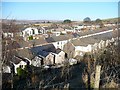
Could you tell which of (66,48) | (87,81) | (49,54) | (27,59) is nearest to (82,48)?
(66,48)

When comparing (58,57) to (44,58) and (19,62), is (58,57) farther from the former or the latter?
(19,62)

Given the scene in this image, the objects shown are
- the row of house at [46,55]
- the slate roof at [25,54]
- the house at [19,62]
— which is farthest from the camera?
the slate roof at [25,54]

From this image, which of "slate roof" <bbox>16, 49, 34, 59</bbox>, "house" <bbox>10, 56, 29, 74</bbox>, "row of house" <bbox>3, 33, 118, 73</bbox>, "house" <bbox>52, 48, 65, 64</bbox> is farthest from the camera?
"house" <bbox>52, 48, 65, 64</bbox>

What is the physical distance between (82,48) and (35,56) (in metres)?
4.23

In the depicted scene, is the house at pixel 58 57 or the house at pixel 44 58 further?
the house at pixel 58 57

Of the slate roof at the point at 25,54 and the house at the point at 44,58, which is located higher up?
the slate roof at the point at 25,54

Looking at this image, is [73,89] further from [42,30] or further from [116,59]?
[42,30]

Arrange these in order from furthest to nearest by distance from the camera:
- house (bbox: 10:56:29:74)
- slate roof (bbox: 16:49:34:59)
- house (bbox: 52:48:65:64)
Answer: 1. house (bbox: 52:48:65:64)
2. slate roof (bbox: 16:49:34:59)
3. house (bbox: 10:56:29:74)

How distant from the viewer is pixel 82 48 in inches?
552

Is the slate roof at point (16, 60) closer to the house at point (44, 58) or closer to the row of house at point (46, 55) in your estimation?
the row of house at point (46, 55)

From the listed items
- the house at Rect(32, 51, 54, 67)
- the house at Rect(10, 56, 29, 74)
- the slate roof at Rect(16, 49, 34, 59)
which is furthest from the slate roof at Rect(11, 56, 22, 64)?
the house at Rect(32, 51, 54, 67)

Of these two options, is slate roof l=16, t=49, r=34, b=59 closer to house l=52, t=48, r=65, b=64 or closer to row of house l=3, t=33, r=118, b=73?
row of house l=3, t=33, r=118, b=73

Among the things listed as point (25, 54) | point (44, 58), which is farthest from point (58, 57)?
point (25, 54)

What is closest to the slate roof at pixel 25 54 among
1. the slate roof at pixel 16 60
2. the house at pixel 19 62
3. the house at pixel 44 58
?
the house at pixel 44 58
